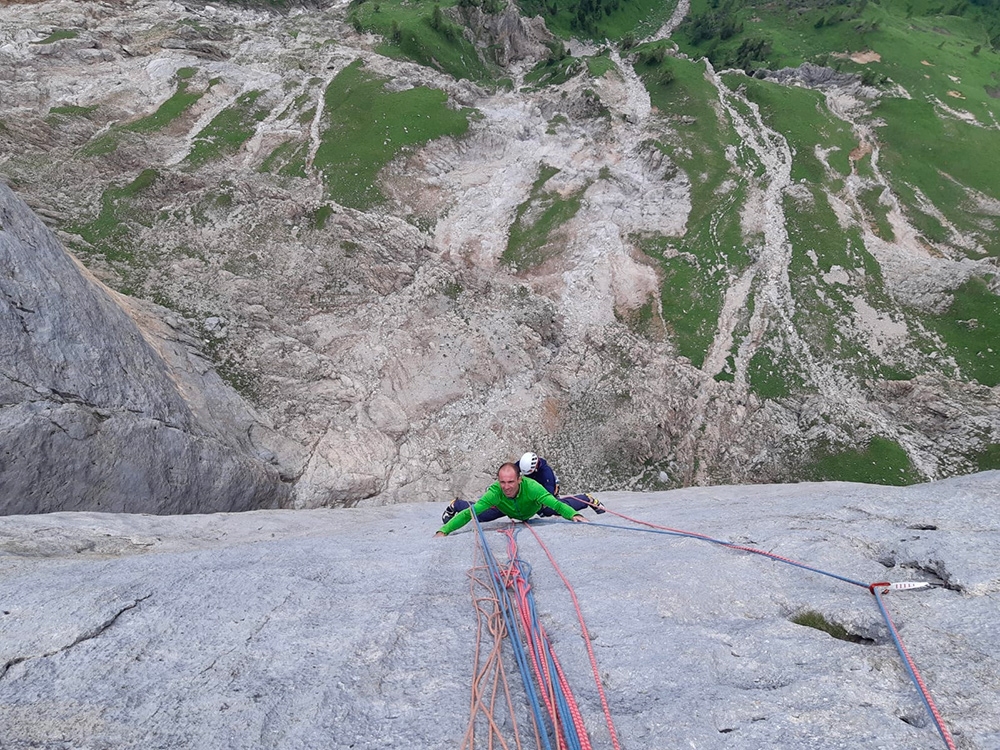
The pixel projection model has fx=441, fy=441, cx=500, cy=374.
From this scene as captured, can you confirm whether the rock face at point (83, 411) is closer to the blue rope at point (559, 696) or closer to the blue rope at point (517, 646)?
the blue rope at point (517, 646)

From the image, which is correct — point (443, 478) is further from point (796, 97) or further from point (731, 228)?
point (796, 97)

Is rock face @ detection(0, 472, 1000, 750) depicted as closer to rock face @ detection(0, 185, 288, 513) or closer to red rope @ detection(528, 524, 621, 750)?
red rope @ detection(528, 524, 621, 750)

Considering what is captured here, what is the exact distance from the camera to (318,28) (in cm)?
5809

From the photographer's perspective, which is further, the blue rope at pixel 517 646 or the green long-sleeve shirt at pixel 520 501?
the green long-sleeve shirt at pixel 520 501

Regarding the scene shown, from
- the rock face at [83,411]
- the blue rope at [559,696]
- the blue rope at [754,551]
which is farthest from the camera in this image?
the rock face at [83,411]

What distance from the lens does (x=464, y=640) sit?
21.0ft

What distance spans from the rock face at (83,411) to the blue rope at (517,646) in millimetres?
13900

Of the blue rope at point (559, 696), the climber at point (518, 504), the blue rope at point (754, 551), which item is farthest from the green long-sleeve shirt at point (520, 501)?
the blue rope at point (559, 696)

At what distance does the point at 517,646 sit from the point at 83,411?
Result: 16.5m

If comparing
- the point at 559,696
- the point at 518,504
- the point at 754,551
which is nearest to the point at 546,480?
the point at 518,504

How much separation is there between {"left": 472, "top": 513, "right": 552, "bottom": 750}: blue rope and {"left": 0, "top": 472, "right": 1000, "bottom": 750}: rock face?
226mm

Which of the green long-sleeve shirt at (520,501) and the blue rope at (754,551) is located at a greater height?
the blue rope at (754,551)

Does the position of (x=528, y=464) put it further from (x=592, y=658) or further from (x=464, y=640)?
(x=592, y=658)

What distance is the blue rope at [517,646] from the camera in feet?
16.5
